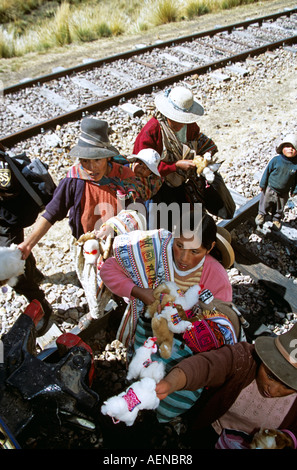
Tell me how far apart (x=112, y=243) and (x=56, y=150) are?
3.65 metres

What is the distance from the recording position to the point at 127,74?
838 centimetres

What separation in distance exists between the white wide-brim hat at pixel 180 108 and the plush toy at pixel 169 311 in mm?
1932

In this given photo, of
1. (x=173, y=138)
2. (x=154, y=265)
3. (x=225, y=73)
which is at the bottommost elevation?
(x=154, y=265)

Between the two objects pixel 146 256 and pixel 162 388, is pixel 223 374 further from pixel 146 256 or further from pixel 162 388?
pixel 146 256

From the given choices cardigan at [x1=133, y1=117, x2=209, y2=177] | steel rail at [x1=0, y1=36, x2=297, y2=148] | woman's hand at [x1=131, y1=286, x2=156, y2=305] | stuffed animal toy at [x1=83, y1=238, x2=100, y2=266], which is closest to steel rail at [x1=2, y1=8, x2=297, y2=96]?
steel rail at [x1=0, y1=36, x2=297, y2=148]

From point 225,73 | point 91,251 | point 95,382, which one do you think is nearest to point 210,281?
point 91,251

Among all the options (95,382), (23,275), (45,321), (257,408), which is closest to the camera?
(257,408)

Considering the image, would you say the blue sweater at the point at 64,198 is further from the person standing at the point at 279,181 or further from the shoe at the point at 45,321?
the person standing at the point at 279,181

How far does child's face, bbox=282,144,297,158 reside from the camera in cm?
419

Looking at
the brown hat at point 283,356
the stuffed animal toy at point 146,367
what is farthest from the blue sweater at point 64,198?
the brown hat at point 283,356

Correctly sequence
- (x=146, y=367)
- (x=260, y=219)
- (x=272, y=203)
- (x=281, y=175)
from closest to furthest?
(x=146, y=367)
(x=281, y=175)
(x=272, y=203)
(x=260, y=219)

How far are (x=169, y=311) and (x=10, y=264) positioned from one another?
1229 millimetres

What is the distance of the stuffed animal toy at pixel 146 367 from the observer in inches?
75.3

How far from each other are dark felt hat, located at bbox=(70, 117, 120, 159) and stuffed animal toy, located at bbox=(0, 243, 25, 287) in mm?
945
